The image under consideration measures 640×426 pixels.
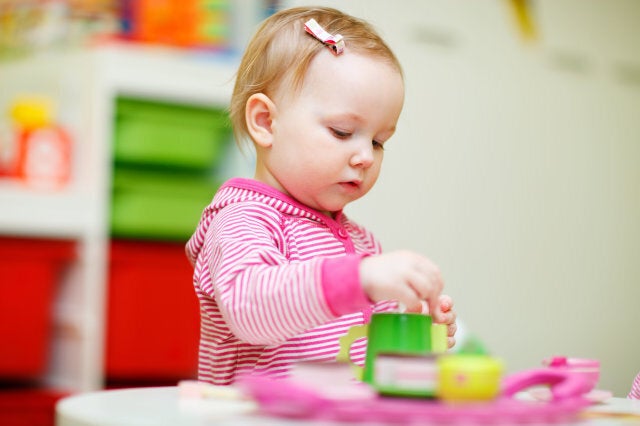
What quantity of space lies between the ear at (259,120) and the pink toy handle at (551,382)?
1.21ft

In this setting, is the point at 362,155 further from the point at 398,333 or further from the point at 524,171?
the point at 524,171

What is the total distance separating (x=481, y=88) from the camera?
2.28 m

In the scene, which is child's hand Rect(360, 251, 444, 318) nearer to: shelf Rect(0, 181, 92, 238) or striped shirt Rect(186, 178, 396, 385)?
striped shirt Rect(186, 178, 396, 385)

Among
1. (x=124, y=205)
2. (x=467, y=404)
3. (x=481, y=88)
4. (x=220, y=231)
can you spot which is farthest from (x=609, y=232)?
(x=467, y=404)

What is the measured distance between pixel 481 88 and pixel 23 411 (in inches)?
49.2

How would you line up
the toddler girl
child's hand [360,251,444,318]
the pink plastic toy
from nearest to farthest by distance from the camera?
1. the pink plastic toy
2. child's hand [360,251,444,318]
3. the toddler girl

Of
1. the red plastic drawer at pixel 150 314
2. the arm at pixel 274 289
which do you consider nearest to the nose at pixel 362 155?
the arm at pixel 274 289

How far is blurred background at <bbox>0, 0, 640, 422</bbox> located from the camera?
2.09 meters

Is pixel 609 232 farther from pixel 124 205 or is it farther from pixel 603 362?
pixel 124 205

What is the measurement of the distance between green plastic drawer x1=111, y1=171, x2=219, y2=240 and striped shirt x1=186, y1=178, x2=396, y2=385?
4.09ft

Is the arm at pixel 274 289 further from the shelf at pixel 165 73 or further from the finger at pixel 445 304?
the shelf at pixel 165 73

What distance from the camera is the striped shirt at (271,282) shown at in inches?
26.2

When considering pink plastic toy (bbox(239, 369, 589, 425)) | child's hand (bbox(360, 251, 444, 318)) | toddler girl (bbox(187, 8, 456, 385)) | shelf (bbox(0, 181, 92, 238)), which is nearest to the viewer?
pink plastic toy (bbox(239, 369, 589, 425))

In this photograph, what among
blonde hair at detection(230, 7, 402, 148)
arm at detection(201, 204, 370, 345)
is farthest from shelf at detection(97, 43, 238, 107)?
arm at detection(201, 204, 370, 345)
